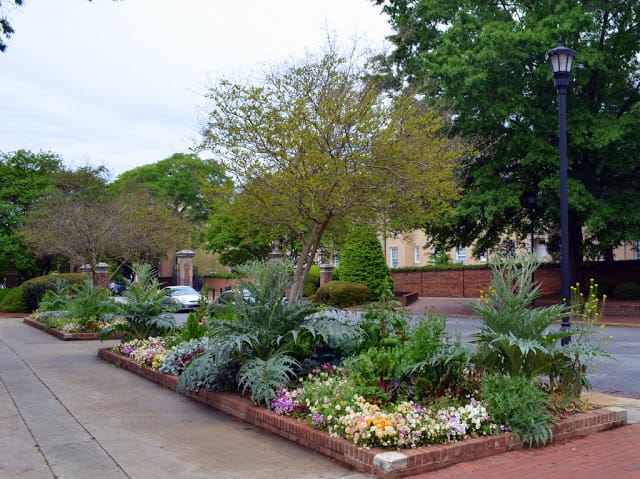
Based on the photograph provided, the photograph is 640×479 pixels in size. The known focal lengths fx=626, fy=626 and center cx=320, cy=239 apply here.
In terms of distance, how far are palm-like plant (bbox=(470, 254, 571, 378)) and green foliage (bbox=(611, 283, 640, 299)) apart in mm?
21707

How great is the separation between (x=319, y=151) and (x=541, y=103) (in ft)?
49.9

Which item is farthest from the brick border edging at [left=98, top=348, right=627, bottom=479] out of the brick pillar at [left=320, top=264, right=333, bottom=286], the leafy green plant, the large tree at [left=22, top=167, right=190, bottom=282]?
the brick pillar at [left=320, top=264, right=333, bottom=286]

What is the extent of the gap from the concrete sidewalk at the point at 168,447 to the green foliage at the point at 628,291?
19963 mm

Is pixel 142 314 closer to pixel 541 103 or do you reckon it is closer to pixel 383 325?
pixel 383 325

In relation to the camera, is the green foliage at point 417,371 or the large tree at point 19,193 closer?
the green foliage at point 417,371

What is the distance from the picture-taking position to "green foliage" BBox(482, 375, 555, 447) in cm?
591

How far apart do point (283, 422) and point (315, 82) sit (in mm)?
7534

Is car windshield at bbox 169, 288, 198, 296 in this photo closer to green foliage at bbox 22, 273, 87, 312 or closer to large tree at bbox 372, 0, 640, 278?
green foliage at bbox 22, 273, 87, 312

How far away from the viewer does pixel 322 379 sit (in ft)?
23.8

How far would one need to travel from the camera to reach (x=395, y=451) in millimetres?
5348

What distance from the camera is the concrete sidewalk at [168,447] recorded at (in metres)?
5.31

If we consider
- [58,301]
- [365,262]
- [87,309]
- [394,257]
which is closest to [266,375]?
[87,309]

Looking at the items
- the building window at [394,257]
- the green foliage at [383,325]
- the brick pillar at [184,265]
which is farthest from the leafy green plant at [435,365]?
the building window at [394,257]

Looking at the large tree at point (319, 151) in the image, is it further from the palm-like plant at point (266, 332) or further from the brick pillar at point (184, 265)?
the brick pillar at point (184, 265)
